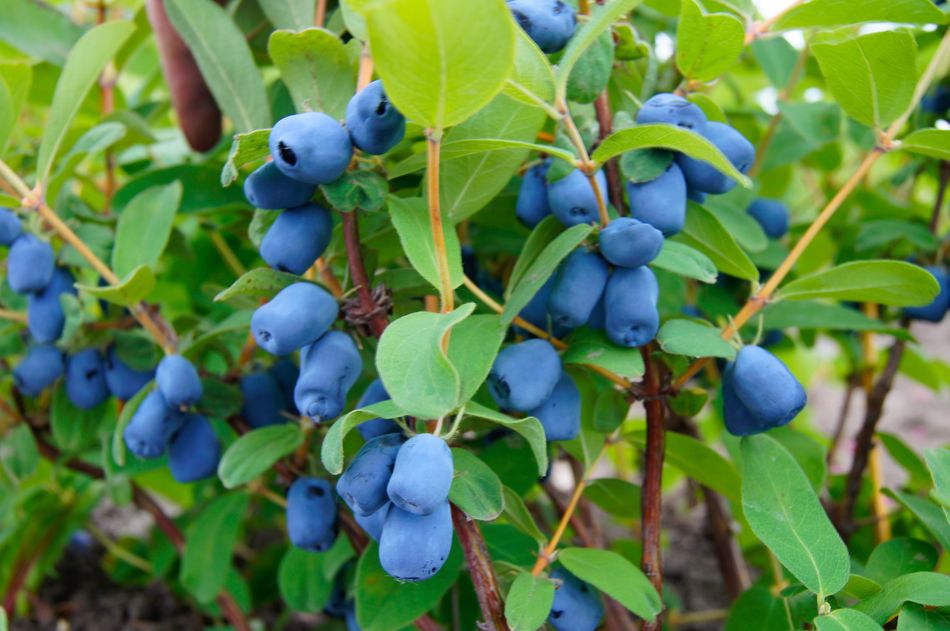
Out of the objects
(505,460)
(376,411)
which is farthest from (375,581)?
(376,411)

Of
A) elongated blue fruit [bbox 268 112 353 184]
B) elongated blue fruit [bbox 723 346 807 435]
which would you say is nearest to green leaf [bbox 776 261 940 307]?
elongated blue fruit [bbox 723 346 807 435]

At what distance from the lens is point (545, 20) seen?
0.72 m

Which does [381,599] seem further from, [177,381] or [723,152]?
[723,152]

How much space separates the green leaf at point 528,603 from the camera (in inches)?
27.2

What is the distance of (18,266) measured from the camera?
0.93 metres

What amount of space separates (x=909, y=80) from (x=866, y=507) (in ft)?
3.01

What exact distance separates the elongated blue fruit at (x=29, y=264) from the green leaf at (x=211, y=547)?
381mm

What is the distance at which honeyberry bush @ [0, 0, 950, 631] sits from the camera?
65cm

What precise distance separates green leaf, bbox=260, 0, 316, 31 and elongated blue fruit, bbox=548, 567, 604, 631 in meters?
0.60

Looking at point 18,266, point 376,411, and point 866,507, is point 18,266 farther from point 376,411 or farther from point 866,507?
point 866,507

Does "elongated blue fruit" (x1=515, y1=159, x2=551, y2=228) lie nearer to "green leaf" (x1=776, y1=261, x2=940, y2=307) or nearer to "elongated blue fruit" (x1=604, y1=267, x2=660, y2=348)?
"elongated blue fruit" (x1=604, y1=267, x2=660, y2=348)

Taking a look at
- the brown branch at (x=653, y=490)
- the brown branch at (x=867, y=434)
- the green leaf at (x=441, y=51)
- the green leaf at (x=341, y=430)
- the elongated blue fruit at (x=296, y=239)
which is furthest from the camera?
the brown branch at (x=867, y=434)

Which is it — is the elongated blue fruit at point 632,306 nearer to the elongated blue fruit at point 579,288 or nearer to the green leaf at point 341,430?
the elongated blue fruit at point 579,288

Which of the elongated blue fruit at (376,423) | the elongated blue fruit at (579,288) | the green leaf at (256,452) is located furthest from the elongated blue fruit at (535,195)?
the green leaf at (256,452)
